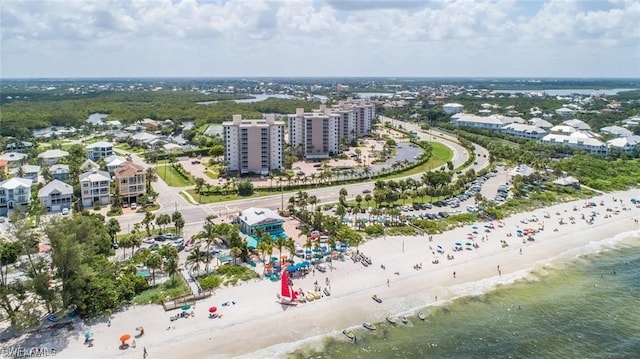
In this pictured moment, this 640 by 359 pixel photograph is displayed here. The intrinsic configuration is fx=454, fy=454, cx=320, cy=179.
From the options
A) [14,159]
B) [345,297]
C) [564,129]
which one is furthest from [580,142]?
[14,159]

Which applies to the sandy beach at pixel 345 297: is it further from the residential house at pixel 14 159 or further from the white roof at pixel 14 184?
the residential house at pixel 14 159

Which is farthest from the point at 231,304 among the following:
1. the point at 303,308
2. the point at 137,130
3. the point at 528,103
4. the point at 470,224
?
the point at 528,103

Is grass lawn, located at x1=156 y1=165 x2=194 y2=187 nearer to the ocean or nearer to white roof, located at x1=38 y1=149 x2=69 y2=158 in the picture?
white roof, located at x1=38 y1=149 x2=69 y2=158

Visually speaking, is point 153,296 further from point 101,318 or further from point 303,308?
point 303,308

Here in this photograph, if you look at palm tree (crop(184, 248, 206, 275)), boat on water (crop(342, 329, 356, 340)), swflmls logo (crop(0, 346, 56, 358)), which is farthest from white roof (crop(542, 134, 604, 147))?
swflmls logo (crop(0, 346, 56, 358))

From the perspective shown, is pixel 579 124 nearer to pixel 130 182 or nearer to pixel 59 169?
pixel 130 182

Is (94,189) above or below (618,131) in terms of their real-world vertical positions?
below
